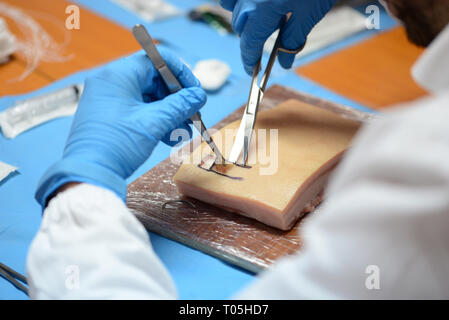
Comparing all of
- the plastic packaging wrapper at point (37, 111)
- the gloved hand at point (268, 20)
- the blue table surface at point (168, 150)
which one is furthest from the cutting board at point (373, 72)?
the plastic packaging wrapper at point (37, 111)

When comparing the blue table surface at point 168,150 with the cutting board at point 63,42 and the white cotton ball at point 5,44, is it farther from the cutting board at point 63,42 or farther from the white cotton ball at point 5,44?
the white cotton ball at point 5,44

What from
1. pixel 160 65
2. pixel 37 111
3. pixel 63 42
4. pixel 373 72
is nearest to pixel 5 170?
pixel 37 111

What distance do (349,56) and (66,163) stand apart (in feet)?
4.82

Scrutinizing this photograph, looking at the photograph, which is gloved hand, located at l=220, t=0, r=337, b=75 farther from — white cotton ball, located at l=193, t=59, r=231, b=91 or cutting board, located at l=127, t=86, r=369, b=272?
cutting board, located at l=127, t=86, r=369, b=272

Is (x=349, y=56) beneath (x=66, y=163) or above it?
beneath

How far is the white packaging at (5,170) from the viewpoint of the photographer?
51.8 inches

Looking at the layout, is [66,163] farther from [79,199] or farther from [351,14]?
[351,14]

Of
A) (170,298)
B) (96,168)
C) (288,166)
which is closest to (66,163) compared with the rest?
(96,168)

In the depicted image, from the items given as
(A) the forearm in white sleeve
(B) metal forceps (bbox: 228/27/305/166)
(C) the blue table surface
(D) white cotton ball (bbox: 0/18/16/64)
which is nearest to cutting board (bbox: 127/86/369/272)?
(C) the blue table surface

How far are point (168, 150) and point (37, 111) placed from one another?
48cm

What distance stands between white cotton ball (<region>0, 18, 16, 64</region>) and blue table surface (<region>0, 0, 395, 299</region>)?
0.27 meters

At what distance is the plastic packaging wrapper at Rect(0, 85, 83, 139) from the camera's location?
59.3 inches

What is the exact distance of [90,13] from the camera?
223 cm

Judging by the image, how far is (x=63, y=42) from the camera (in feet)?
6.57
